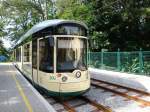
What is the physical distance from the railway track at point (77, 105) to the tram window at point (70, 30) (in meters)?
2.55

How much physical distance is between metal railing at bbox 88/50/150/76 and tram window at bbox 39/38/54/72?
9200 mm

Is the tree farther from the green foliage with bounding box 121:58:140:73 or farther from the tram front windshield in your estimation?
the tram front windshield

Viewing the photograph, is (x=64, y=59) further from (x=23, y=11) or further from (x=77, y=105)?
(x=23, y=11)

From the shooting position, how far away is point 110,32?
32.0 metres

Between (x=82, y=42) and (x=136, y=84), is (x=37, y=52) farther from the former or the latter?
(x=136, y=84)

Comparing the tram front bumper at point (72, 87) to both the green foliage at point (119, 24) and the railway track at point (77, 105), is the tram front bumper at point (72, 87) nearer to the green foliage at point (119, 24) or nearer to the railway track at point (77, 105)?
the railway track at point (77, 105)

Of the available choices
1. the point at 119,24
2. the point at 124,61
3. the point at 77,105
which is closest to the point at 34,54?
the point at 77,105

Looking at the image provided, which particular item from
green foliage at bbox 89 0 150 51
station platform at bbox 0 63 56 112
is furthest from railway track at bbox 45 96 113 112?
green foliage at bbox 89 0 150 51

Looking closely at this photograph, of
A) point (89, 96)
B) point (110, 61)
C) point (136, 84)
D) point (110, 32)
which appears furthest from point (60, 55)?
point (110, 32)

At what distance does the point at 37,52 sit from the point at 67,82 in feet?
7.76

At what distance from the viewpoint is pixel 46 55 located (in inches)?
518

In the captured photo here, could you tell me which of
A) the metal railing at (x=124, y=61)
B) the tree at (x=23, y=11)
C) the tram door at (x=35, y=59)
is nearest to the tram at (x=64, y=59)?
the tram door at (x=35, y=59)

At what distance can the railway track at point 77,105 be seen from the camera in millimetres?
11828

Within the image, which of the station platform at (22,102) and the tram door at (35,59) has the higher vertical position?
the tram door at (35,59)
